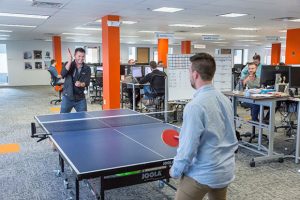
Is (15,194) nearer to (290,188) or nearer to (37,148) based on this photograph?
(37,148)

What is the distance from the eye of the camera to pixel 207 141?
5.43 feet

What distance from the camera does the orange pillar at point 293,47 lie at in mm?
11759

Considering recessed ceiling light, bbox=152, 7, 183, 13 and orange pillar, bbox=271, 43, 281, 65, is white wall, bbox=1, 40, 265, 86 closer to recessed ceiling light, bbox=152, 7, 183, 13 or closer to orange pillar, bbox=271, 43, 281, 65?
recessed ceiling light, bbox=152, 7, 183, 13

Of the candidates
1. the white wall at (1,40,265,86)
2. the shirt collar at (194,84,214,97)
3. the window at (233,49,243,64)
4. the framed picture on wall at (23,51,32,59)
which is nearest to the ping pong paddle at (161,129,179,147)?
the shirt collar at (194,84,214,97)

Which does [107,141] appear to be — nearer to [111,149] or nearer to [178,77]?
[111,149]

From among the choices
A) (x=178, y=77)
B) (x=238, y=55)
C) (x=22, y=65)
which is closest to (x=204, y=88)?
(x=178, y=77)

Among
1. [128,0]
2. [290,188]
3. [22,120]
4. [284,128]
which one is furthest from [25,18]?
[290,188]

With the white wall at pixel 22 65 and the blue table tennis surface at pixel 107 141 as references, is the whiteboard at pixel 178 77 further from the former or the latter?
the white wall at pixel 22 65

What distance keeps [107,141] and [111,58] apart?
228 inches

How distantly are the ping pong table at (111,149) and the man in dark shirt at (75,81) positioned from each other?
3.39 ft

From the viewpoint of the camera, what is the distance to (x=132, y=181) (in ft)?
7.16

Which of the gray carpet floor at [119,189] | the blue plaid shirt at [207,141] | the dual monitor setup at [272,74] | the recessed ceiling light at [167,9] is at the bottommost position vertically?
the gray carpet floor at [119,189]

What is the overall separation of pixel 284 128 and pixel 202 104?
17.6ft

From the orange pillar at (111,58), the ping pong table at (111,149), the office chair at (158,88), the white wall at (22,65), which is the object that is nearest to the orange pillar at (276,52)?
the white wall at (22,65)
